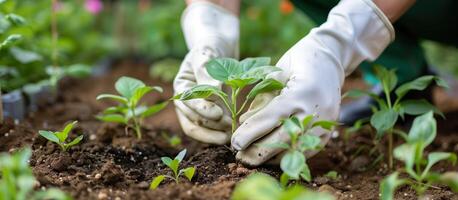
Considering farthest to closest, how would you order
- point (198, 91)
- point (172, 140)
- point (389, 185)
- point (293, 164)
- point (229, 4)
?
point (229, 4) → point (172, 140) → point (198, 91) → point (293, 164) → point (389, 185)

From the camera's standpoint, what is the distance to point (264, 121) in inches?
60.9

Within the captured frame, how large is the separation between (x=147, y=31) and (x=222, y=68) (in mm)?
2258

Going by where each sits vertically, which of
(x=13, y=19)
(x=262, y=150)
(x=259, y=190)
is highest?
(x=13, y=19)

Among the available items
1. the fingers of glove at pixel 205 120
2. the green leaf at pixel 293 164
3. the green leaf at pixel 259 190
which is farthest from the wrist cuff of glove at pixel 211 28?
the green leaf at pixel 259 190

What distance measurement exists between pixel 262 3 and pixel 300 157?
247 cm

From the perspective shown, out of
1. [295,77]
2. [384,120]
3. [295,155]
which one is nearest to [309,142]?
[295,155]

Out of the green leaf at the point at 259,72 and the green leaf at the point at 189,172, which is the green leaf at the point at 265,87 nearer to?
→ the green leaf at the point at 259,72

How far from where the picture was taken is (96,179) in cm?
143

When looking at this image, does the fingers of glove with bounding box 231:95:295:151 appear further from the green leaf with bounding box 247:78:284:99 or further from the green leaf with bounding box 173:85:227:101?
the green leaf with bounding box 173:85:227:101

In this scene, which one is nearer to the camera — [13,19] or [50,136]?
[50,136]

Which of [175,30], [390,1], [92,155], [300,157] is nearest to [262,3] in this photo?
[175,30]

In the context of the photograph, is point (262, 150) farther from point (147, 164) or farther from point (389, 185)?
point (389, 185)

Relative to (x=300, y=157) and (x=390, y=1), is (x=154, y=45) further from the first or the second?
(x=300, y=157)

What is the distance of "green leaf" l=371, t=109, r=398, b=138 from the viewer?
5.57 ft
